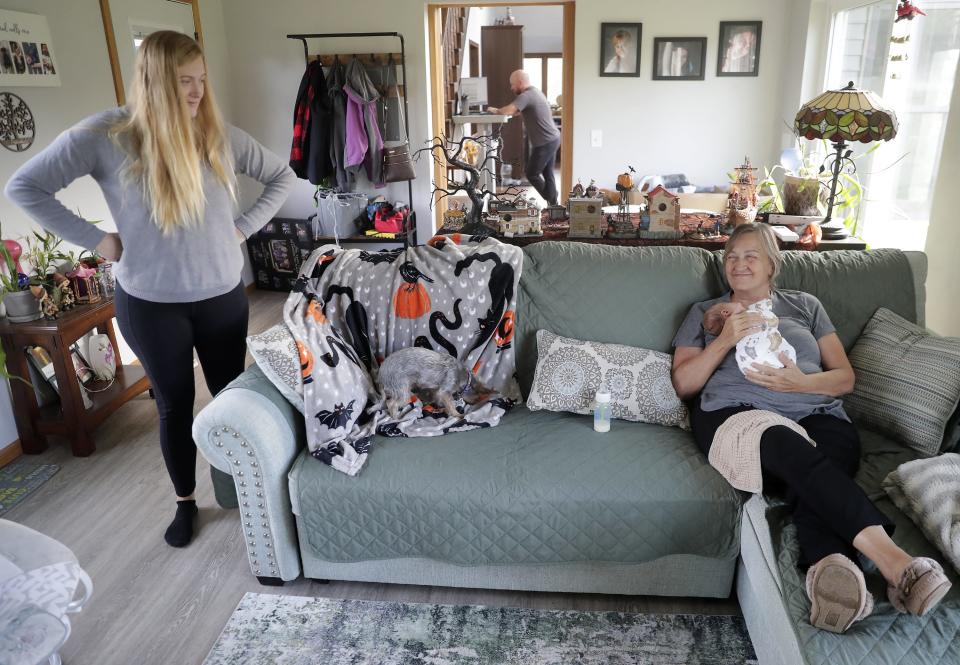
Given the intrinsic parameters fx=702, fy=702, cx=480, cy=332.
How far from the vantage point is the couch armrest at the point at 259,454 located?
190cm

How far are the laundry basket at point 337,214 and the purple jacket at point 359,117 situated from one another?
9.0 inches

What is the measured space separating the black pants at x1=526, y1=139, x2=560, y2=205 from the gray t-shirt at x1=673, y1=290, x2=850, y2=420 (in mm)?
3817

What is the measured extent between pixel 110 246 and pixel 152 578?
40.1 inches

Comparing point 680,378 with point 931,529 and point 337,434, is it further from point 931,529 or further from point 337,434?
point 337,434

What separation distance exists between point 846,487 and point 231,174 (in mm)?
1861

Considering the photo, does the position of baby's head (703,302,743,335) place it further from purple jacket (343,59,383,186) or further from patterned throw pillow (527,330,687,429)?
purple jacket (343,59,383,186)

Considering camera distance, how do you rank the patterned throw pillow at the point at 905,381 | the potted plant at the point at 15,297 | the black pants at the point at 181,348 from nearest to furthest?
the patterned throw pillow at the point at 905,381 < the black pants at the point at 181,348 < the potted plant at the point at 15,297

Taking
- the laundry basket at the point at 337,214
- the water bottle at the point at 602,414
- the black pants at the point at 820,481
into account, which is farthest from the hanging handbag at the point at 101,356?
the black pants at the point at 820,481

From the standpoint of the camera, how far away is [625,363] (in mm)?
2225

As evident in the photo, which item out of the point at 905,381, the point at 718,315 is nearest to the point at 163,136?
the point at 718,315

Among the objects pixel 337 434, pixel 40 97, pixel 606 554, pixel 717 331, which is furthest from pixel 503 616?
pixel 40 97

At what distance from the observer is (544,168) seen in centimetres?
606

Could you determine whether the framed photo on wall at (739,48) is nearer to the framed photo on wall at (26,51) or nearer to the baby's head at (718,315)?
the baby's head at (718,315)

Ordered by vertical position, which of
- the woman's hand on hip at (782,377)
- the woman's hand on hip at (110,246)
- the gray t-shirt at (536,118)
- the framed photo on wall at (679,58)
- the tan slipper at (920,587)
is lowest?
the tan slipper at (920,587)
